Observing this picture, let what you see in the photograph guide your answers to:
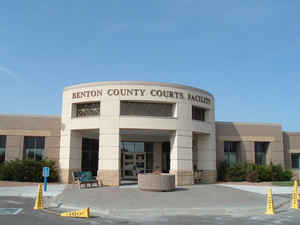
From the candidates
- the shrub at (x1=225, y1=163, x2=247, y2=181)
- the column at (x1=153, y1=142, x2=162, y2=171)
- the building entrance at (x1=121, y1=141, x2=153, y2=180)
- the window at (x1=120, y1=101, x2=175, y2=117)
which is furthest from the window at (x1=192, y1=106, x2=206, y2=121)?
the building entrance at (x1=121, y1=141, x2=153, y2=180)

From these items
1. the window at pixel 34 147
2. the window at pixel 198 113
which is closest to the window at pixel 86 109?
the window at pixel 34 147

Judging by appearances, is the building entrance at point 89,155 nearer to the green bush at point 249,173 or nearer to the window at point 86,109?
the window at point 86,109

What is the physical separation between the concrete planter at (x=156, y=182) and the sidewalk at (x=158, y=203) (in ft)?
2.39

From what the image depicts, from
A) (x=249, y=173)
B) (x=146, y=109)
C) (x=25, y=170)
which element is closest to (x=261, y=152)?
(x=249, y=173)

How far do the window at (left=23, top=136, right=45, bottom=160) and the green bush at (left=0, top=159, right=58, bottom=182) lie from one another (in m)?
1.93

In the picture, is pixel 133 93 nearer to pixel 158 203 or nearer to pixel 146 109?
pixel 146 109

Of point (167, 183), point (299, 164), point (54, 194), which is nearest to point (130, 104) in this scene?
point (167, 183)

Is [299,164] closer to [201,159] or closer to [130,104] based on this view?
[201,159]

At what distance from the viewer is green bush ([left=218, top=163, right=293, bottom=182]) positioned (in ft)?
85.3

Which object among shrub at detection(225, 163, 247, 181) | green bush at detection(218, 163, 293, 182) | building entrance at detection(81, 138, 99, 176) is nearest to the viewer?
green bush at detection(218, 163, 293, 182)

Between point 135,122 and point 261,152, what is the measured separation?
1492 cm

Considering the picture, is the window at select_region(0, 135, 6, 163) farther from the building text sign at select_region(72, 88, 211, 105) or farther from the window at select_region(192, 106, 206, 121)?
the window at select_region(192, 106, 206, 121)

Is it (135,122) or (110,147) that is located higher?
(135,122)

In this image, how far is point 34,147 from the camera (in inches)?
996
